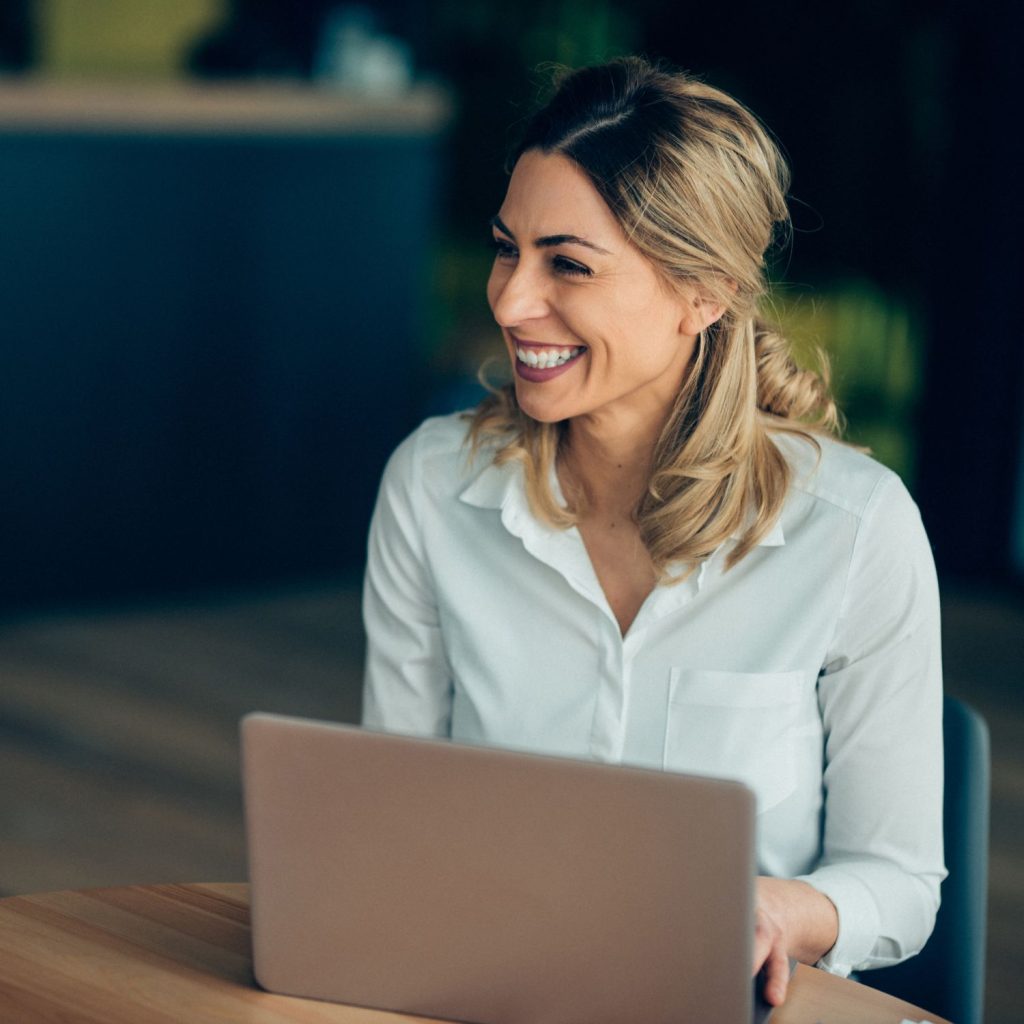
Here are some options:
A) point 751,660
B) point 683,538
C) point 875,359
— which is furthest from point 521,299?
point 875,359

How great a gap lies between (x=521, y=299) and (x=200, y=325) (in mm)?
3085

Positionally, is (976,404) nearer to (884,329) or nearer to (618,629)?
(884,329)

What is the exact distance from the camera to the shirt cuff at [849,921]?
1382 mm

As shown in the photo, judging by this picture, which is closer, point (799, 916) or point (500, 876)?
point (500, 876)

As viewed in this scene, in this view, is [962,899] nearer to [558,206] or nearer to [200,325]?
[558,206]

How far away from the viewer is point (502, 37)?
586cm

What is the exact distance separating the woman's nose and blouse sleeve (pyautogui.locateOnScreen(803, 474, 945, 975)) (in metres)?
0.37

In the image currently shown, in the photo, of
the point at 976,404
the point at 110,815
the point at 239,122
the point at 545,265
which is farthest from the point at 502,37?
the point at 545,265

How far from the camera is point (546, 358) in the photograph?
1563 millimetres

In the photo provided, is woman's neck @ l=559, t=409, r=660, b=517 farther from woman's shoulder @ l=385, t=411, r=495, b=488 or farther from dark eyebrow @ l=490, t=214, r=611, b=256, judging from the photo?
dark eyebrow @ l=490, t=214, r=611, b=256

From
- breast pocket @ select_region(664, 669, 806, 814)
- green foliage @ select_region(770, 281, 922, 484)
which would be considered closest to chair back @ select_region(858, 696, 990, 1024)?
breast pocket @ select_region(664, 669, 806, 814)

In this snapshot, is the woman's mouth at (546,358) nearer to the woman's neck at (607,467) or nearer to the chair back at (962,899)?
the woman's neck at (607,467)

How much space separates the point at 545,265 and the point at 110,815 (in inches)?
80.9

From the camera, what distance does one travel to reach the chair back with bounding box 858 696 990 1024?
58.4 inches
